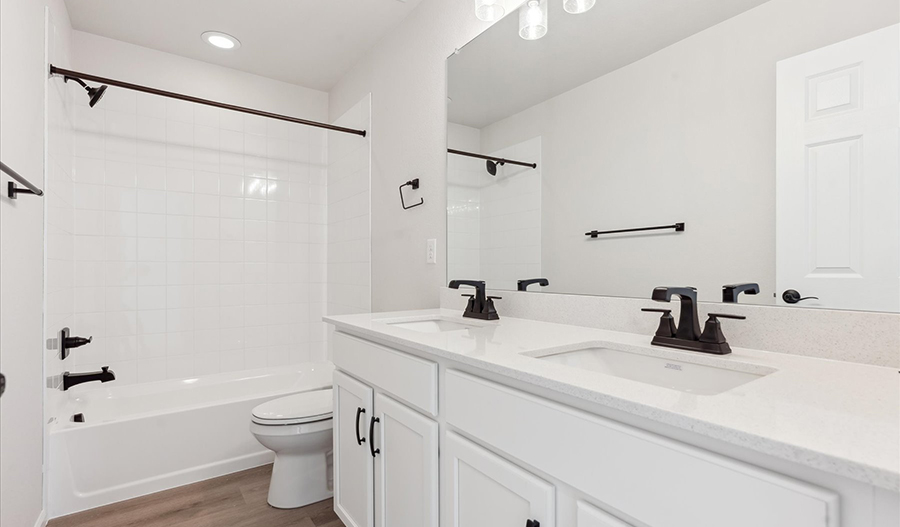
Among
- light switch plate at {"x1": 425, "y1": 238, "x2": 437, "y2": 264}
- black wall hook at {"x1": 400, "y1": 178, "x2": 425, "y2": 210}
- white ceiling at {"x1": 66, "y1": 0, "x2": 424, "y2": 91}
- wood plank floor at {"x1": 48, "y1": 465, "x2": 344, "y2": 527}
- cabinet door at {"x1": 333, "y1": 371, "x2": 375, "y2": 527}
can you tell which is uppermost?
white ceiling at {"x1": 66, "y1": 0, "x2": 424, "y2": 91}

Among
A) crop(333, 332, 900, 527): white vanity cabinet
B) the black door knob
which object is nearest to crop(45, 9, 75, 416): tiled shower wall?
crop(333, 332, 900, 527): white vanity cabinet

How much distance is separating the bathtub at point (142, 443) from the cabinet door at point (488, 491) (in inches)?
66.5

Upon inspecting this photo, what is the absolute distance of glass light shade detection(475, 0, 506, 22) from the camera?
1662 millimetres

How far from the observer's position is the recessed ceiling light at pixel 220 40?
2.48m

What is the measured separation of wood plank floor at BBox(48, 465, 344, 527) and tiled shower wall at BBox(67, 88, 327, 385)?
849 millimetres

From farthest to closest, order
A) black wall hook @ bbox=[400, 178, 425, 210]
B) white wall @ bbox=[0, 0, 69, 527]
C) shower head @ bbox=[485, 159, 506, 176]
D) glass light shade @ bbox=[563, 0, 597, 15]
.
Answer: black wall hook @ bbox=[400, 178, 425, 210] < shower head @ bbox=[485, 159, 506, 176] < glass light shade @ bbox=[563, 0, 597, 15] < white wall @ bbox=[0, 0, 69, 527]

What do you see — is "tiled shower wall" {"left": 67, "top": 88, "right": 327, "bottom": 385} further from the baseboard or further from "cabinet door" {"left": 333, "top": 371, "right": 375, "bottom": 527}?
"cabinet door" {"left": 333, "top": 371, "right": 375, "bottom": 527}

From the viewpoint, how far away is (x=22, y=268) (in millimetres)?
1479

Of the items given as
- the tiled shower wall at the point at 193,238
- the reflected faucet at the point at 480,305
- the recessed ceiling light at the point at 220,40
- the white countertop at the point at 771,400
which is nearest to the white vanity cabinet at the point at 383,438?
the white countertop at the point at 771,400

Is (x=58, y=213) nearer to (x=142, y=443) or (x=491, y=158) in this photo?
(x=142, y=443)

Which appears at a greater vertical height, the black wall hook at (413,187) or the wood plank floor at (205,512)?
the black wall hook at (413,187)

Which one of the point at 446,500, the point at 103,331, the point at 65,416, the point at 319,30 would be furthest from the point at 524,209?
the point at 103,331

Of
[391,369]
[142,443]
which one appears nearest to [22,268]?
[142,443]

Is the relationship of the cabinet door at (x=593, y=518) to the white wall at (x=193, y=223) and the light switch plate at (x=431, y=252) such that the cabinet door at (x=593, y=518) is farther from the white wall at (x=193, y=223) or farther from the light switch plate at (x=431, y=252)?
the white wall at (x=193, y=223)
